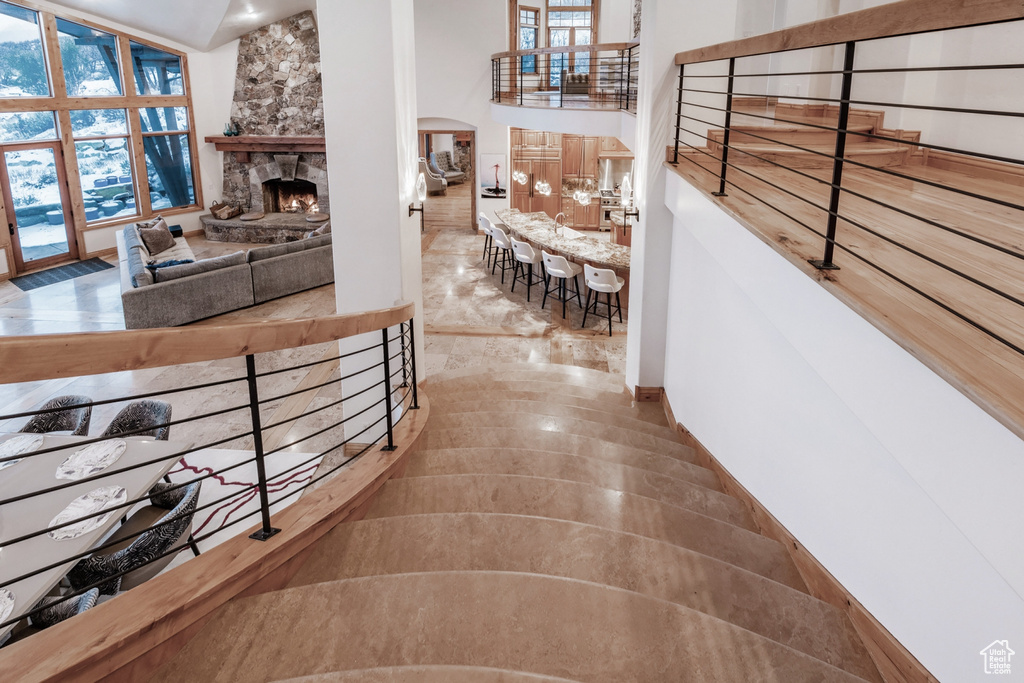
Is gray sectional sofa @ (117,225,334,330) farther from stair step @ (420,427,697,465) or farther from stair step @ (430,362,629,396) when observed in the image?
stair step @ (420,427,697,465)

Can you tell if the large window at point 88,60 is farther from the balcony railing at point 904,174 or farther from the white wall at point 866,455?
the white wall at point 866,455

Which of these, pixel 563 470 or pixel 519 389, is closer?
pixel 563 470

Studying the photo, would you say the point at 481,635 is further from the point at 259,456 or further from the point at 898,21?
the point at 898,21

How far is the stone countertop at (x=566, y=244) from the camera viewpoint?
8782 millimetres

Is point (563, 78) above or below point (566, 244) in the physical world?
above

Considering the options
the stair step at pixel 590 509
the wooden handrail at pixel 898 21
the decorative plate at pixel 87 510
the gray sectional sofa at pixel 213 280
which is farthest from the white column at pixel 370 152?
A: the gray sectional sofa at pixel 213 280

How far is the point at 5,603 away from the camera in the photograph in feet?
9.52

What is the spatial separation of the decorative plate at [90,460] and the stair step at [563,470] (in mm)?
1855

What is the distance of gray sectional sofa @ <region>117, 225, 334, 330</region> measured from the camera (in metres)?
8.12

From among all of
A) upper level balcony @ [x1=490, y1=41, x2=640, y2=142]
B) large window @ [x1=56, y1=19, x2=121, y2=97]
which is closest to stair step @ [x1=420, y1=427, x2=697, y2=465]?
upper level balcony @ [x1=490, y1=41, x2=640, y2=142]

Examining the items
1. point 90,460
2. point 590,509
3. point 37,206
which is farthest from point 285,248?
point 590,509

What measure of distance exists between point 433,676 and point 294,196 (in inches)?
565

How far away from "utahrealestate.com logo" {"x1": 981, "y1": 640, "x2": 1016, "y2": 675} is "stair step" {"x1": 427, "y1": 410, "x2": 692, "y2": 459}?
2444mm

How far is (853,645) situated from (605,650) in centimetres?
100
